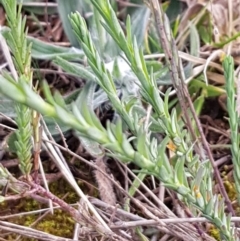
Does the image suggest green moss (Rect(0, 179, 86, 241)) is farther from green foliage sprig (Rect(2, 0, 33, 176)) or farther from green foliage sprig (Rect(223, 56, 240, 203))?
green foliage sprig (Rect(223, 56, 240, 203))

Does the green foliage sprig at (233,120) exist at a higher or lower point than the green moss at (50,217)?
higher

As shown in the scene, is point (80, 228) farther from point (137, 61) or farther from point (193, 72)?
point (193, 72)

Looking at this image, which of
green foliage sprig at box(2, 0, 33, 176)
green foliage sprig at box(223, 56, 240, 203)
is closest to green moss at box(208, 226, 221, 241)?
green foliage sprig at box(223, 56, 240, 203)

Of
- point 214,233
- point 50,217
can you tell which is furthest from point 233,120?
point 50,217

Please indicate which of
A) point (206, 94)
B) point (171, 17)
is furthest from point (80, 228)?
point (171, 17)

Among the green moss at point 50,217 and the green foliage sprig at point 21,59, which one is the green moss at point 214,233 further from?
the green foliage sprig at point 21,59

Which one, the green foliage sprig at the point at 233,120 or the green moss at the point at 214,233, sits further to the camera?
the green moss at the point at 214,233

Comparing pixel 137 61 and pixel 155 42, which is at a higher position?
pixel 137 61

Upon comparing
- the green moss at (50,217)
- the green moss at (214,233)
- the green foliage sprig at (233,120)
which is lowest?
the green moss at (214,233)

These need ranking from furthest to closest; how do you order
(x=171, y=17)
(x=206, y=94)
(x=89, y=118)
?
(x=171, y=17) < (x=206, y=94) < (x=89, y=118)

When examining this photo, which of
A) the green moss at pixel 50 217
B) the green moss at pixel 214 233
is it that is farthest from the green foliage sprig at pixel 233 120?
the green moss at pixel 50 217

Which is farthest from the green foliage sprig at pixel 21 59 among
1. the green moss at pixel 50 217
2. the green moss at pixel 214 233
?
the green moss at pixel 214 233
